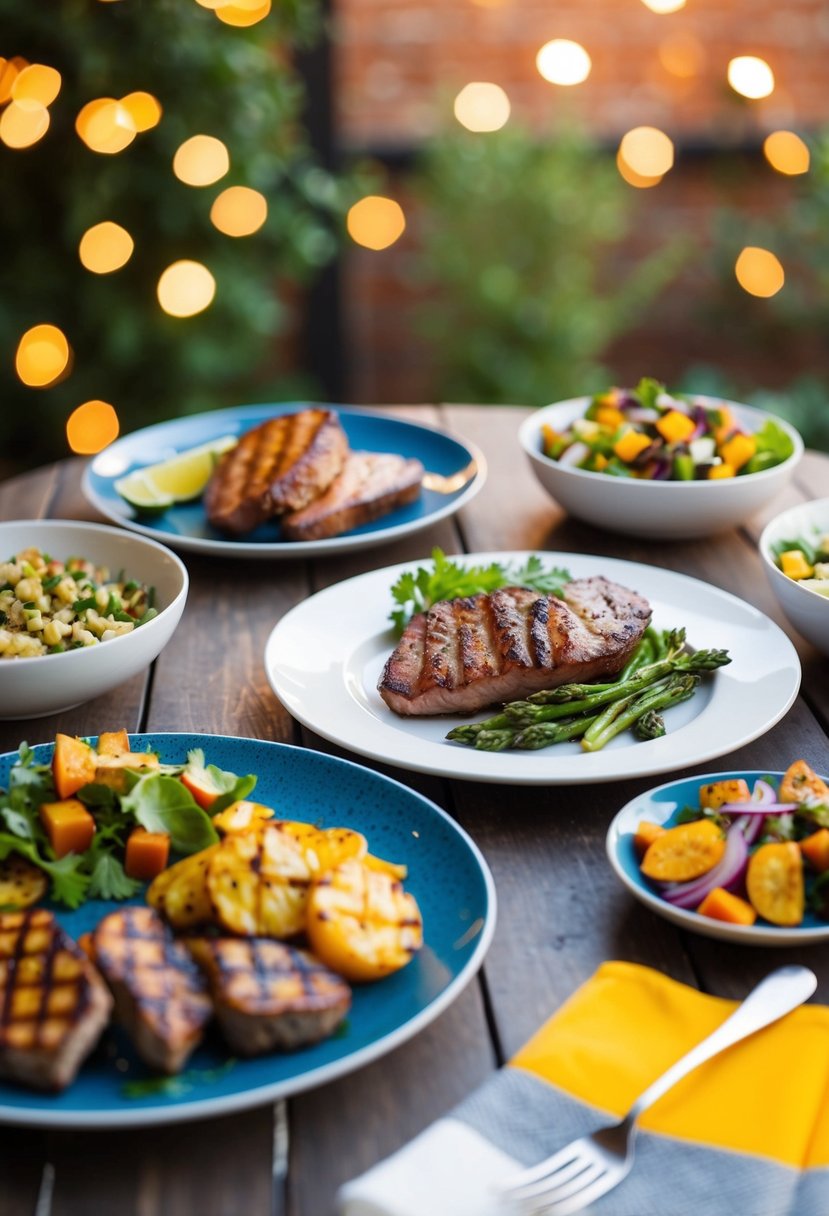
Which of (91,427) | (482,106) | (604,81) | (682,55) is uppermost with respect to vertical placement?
(682,55)

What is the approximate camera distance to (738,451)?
104 inches

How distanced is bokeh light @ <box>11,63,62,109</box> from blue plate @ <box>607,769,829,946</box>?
3818 mm

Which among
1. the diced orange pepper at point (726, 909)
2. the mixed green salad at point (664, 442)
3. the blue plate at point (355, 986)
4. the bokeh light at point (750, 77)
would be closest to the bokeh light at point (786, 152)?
the bokeh light at point (750, 77)

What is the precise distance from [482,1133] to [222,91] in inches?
168

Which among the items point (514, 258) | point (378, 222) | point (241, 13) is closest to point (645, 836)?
point (241, 13)

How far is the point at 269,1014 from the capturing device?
1173mm

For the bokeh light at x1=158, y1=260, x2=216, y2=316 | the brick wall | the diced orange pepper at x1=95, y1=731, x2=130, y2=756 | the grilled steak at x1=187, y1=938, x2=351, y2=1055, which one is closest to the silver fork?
the grilled steak at x1=187, y1=938, x2=351, y2=1055

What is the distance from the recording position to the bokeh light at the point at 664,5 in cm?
627

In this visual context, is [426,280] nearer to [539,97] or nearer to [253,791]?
[539,97]

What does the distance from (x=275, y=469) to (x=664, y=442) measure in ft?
2.74

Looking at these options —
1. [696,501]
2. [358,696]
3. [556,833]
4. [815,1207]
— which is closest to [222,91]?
[696,501]

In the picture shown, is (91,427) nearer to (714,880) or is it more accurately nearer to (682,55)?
(682,55)

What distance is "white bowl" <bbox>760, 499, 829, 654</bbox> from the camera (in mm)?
2023

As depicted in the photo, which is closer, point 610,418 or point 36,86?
point 610,418
